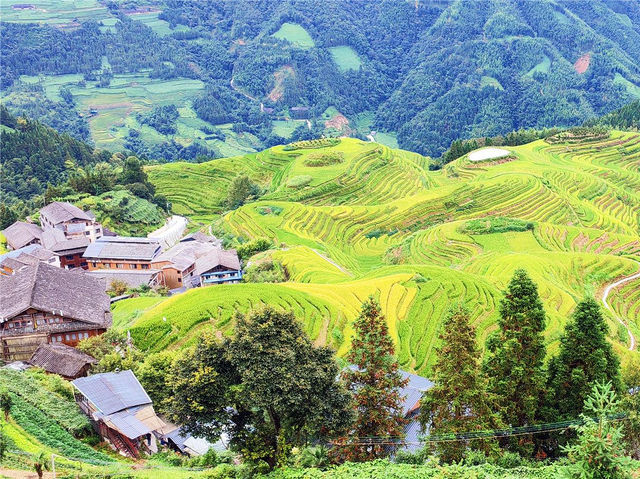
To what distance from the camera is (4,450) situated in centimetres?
1534

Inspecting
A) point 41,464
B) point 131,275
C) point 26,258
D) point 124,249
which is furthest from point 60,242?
point 41,464

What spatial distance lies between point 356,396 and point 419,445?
322 centimetres

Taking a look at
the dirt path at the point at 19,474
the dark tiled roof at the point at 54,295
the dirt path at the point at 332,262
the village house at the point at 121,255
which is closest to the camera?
the dirt path at the point at 19,474

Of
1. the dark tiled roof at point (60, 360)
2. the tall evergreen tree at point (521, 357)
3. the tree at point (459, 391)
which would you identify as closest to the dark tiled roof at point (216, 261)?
the dark tiled roof at point (60, 360)

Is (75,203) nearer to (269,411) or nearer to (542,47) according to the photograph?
(269,411)

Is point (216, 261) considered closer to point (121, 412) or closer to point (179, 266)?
point (179, 266)

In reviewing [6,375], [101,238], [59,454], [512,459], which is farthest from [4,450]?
[101,238]

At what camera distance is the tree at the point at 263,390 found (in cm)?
1581

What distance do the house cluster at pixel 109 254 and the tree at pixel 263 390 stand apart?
89.5 ft

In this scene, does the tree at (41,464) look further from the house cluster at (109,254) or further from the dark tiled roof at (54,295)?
the house cluster at (109,254)

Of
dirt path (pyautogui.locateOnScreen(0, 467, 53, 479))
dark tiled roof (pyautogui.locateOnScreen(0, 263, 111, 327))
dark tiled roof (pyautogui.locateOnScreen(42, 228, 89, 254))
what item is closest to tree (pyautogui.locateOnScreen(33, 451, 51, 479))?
dirt path (pyautogui.locateOnScreen(0, 467, 53, 479))

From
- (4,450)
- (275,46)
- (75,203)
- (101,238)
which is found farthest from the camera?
(275,46)

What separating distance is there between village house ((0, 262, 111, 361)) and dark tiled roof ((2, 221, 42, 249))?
877 inches

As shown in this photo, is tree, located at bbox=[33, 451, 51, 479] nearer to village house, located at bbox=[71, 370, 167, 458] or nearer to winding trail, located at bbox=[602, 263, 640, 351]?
village house, located at bbox=[71, 370, 167, 458]
